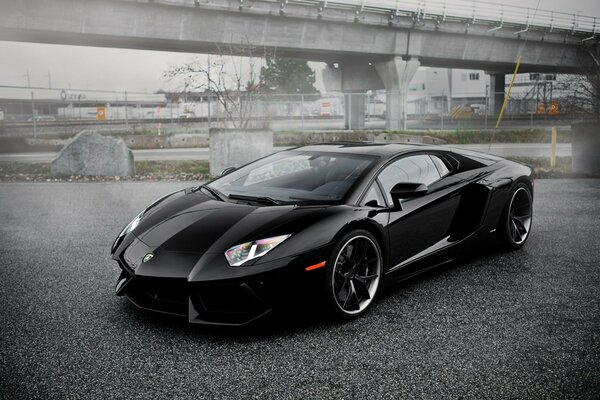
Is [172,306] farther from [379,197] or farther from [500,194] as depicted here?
[500,194]

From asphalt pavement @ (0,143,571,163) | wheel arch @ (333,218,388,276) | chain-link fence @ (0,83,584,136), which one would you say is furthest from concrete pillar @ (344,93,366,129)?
wheel arch @ (333,218,388,276)

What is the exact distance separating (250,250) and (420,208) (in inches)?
63.3

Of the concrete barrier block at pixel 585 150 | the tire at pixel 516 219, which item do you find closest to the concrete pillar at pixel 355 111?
the concrete barrier block at pixel 585 150

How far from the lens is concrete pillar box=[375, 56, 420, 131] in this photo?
33.2m

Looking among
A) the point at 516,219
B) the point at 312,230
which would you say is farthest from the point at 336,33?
the point at 312,230

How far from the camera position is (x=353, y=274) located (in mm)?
3904

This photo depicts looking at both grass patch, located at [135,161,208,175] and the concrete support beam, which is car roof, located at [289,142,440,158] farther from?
the concrete support beam

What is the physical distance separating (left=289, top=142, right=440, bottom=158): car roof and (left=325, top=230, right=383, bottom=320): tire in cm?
95

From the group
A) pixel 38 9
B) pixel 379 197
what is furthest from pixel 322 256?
pixel 38 9

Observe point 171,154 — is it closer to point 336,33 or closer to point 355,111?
point 336,33

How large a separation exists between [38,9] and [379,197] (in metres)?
24.0

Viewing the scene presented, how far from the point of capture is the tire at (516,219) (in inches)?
219

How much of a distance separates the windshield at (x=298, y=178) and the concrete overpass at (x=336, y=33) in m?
17.1

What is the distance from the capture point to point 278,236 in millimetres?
3598
